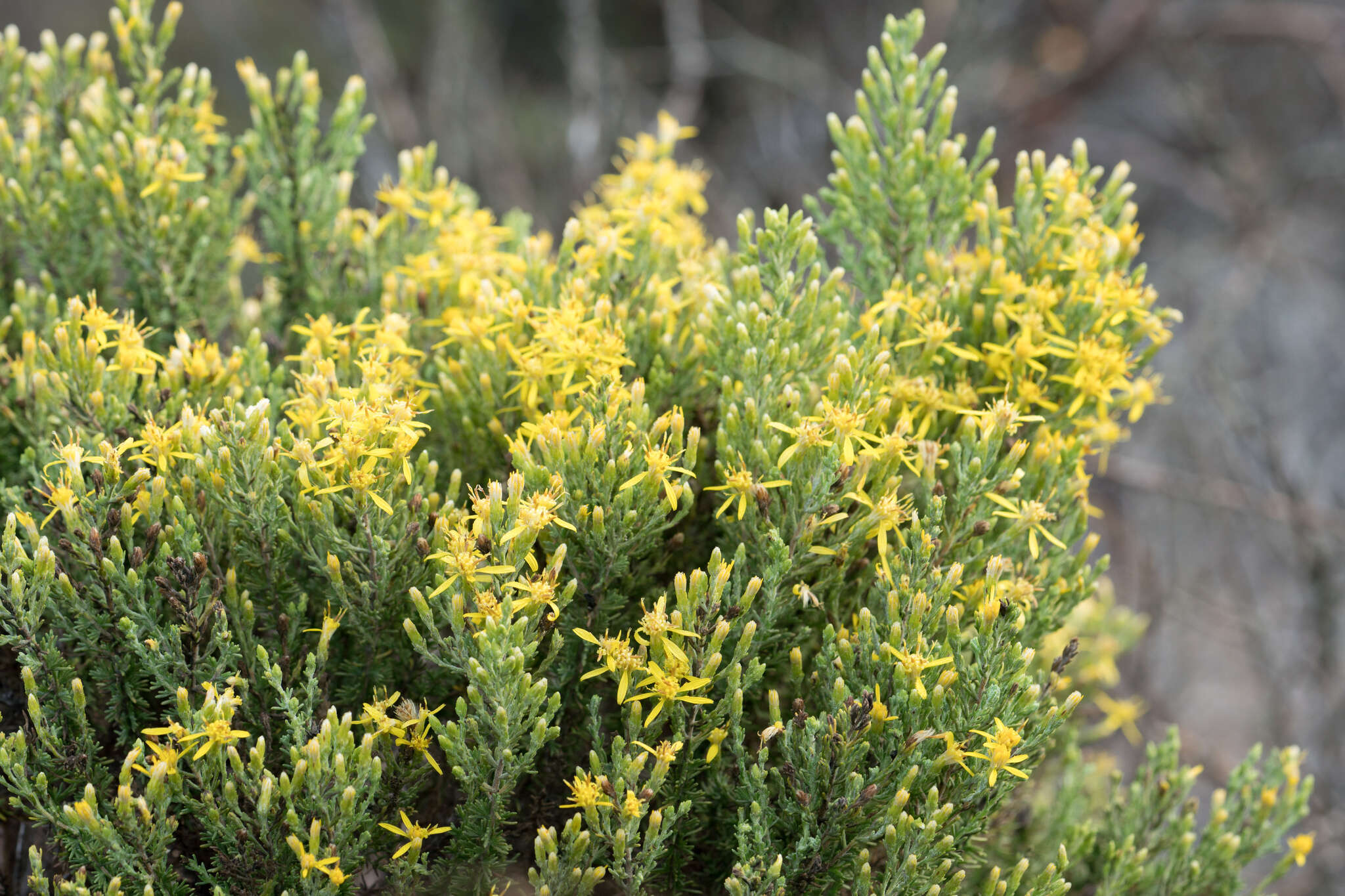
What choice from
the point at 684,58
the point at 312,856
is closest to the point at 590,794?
the point at 312,856

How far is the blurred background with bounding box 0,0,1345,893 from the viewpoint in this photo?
256 inches

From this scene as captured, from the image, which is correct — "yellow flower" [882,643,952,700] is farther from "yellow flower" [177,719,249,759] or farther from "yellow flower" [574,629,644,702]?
"yellow flower" [177,719,249,759]

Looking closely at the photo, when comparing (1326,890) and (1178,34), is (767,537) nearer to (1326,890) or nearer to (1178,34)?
(1326,890)

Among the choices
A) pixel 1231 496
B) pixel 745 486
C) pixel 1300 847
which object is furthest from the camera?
pixel 1231 496

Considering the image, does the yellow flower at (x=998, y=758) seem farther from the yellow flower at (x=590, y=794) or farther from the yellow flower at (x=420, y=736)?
the yellow flower at (x=420, y=736)

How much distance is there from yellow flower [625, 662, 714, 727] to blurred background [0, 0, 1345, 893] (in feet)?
14.5

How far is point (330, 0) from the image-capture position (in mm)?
7926

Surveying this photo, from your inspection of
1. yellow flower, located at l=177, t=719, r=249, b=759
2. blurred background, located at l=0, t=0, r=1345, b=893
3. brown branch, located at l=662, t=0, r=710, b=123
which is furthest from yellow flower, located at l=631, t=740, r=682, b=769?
brown branch, located at l=662, t=0, r=710, b=123

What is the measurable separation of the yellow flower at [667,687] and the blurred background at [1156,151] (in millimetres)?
4406

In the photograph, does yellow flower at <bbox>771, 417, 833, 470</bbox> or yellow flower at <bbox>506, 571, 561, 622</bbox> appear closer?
yellow flower at <bbox>506, 571, 561, 622</bbox>

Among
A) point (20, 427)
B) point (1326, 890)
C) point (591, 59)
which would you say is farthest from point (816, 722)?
point (591, 59)

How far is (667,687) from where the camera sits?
6.98ft

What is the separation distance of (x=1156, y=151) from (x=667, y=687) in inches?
340

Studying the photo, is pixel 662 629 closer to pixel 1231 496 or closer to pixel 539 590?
pixel 539 590
